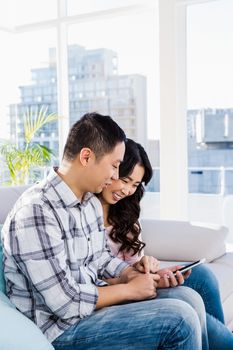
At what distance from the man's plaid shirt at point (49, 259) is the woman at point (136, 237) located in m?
0.31

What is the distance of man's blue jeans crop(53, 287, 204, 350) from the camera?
132 cm

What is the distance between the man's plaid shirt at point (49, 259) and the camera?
1.36 meters

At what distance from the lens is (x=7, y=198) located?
2.24 metres

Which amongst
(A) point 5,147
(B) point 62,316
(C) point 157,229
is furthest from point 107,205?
(A) point 5,147

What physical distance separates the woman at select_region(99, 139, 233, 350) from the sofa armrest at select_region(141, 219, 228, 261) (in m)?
0.28

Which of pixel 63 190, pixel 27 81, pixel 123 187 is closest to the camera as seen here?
pixel 63 190

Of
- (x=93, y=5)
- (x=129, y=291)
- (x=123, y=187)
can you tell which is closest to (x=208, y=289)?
(x=129, y=291)

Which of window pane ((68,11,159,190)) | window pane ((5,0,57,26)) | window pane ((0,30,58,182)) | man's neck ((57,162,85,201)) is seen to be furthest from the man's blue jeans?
window pane ((5,0,57,26))

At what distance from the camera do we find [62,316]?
1.39m

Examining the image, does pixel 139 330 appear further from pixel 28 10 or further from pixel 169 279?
pixel 28 10

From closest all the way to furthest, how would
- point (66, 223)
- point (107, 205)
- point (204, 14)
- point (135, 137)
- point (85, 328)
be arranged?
point (85, 328), point (66, 223), point (107, 205), point (204, 14), point (135, 137)

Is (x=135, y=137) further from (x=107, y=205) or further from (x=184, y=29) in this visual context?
(x=107, y=205)

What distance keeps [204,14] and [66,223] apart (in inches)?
119

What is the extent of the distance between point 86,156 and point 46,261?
35 cm
